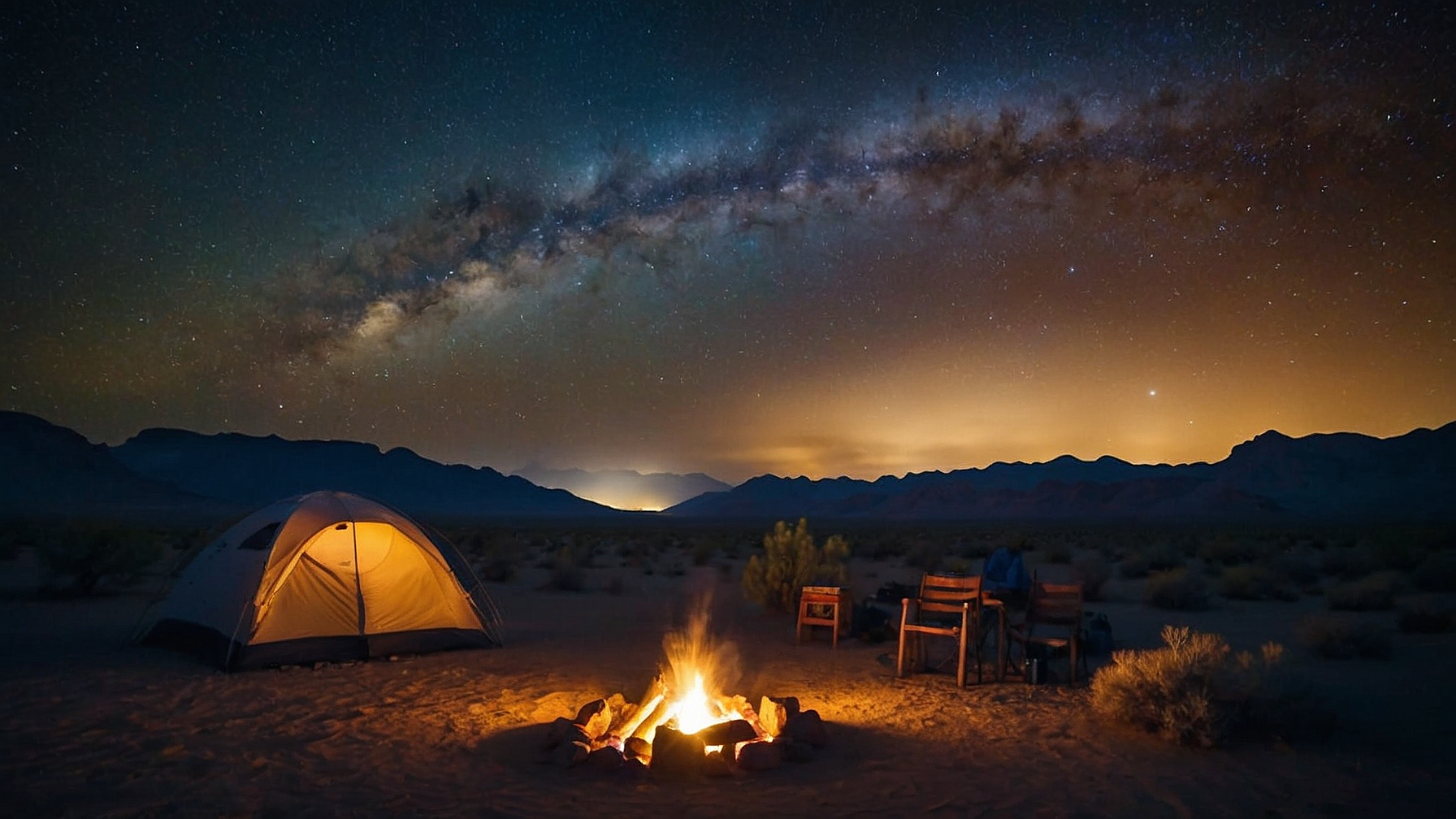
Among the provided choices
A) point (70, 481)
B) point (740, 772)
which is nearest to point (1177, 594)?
point (740, 772)

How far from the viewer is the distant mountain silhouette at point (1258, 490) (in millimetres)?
95544

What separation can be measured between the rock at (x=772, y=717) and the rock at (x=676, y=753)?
2.66ft

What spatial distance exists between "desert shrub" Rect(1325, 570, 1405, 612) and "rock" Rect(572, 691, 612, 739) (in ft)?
48.3

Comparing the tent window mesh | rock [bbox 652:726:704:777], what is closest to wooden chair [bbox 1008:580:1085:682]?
rock [bbox 652:726:704:777]

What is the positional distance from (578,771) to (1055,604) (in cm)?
543

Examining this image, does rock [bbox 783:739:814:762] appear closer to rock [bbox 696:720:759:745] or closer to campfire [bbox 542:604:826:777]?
campfire [bbox 542:604:826:777]

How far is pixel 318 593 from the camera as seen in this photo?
11.1 m

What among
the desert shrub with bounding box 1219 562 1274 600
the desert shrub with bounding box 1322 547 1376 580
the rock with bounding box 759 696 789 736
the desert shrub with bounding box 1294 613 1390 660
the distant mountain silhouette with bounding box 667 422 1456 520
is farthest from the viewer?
the distant mountain silhouette with bounding box 667 422 1456 520

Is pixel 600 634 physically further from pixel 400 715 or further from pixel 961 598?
pixel 961 598

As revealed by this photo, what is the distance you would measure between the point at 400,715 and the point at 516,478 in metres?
165

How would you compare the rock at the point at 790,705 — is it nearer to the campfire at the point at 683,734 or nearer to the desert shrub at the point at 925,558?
the campfire at the point at 683,734

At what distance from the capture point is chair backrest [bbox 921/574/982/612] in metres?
9.75

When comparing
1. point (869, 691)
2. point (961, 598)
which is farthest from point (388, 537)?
point (961, 598)

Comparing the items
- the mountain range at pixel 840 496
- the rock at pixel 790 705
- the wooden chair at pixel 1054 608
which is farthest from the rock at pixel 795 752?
the mountain range at pixel 840 496
